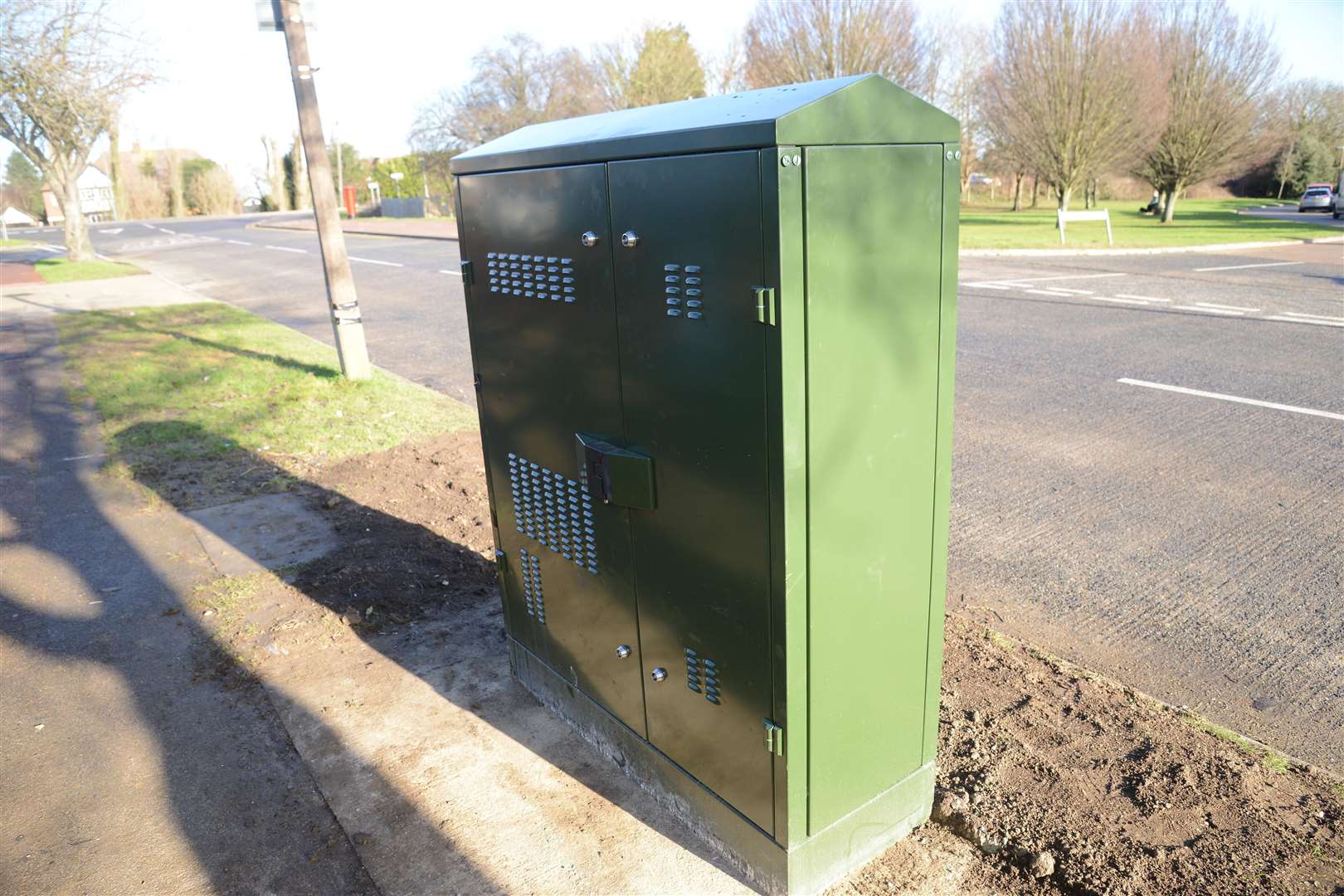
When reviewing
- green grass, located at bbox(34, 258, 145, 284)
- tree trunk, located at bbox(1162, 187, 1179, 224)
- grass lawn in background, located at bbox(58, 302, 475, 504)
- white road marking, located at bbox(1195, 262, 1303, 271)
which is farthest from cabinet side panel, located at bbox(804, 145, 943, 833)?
tree trunk, located at bbox(1162, 187, 1179, 224)

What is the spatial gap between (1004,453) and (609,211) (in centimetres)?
467

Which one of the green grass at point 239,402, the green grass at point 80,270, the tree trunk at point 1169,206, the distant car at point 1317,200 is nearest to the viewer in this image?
the green grass at point 239,402

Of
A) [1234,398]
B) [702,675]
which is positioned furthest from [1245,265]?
[702,675]

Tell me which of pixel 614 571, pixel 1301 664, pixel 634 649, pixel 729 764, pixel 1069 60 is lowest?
pixel 1301 664

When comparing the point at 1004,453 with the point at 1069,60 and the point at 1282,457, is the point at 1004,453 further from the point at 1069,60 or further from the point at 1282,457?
the point at 1069,60

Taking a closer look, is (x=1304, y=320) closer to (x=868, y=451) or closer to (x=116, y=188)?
(x=868, y=451)

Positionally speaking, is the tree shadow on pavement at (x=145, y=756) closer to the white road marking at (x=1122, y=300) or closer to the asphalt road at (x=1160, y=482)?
the asphalt road at (x=1160, y=482)

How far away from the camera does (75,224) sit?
23547 millimetres

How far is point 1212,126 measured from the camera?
34.2 meters

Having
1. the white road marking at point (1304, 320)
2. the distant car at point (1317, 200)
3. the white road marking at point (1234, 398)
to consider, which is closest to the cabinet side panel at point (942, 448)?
the white road marking at point (1234, 398)

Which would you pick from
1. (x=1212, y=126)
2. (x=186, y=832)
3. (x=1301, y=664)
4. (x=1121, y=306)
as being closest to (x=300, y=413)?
(x=186, y=832)

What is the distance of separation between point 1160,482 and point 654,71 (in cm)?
4175

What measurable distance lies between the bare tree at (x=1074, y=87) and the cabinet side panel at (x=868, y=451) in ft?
107

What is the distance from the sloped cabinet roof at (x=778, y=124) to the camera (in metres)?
2.04
